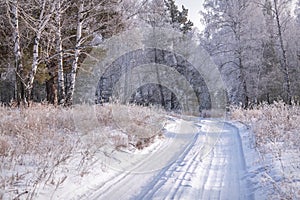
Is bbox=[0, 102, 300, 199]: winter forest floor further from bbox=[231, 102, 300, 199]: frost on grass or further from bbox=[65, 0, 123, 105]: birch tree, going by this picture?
bbox=[65, 0, 123, 105]: birch tree

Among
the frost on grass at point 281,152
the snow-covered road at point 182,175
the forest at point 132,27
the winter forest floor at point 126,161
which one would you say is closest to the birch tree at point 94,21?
the forest at point 132,27

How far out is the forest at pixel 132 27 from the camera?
36.5 feet

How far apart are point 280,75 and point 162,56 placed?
11.7m

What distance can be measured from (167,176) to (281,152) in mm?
2595

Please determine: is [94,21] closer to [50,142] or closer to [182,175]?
[50,142]

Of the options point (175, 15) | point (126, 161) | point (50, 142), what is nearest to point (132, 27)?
point (126, 161)

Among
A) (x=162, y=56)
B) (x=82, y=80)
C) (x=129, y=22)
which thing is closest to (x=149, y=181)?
(x=129, y=22)

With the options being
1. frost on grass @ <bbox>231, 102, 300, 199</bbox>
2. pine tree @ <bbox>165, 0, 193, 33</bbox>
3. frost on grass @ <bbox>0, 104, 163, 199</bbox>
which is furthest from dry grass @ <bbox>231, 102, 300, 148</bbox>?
pine tree @ <bbox>165, 0, 193, 33</bbox>

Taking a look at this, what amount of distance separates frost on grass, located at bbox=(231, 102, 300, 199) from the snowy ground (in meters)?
0.29

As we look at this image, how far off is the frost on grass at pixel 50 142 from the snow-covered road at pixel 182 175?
2.09ft

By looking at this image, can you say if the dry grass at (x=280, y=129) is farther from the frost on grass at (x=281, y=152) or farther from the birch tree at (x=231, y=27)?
the birch tree at (x=231, y=27)

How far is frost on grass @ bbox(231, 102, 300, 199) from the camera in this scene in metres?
4.24

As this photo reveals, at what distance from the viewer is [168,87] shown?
31.0 metres

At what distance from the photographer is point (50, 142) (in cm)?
594
